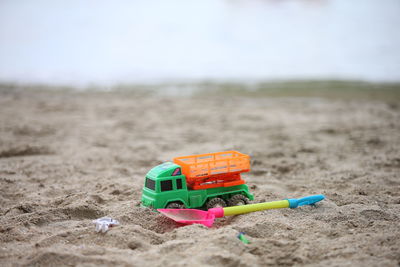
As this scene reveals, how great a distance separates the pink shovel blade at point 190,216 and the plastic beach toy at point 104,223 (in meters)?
0.42

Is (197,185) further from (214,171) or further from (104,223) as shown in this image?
(104,223)

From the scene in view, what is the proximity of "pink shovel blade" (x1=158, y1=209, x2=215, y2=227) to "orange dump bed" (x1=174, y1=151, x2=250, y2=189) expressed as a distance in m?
0.27

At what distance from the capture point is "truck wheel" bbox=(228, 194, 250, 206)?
4.03 meters

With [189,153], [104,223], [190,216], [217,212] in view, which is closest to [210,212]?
[217,212]

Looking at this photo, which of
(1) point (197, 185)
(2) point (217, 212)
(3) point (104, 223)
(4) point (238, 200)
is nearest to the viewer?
(3) point (104, 223)

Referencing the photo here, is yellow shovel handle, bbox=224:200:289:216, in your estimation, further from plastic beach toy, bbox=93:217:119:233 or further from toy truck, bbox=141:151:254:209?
plastic beach toy, bbox=93:217:119:233

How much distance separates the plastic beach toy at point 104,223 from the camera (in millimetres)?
3317

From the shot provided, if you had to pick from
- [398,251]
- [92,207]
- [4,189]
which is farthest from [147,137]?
[398,251]

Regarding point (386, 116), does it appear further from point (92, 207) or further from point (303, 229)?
point (92, 207)

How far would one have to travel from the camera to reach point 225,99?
14078mm

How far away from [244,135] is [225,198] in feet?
13.1

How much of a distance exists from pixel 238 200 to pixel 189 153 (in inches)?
107

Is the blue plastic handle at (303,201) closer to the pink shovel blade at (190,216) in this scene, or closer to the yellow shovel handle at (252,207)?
the yellow shovel handle at (252,207)

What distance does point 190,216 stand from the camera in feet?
12.2
